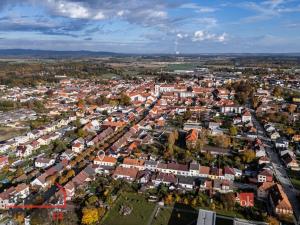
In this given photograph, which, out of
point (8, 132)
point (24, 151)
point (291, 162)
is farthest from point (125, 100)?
point (291, 162)

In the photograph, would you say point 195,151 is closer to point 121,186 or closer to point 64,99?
point 121,186

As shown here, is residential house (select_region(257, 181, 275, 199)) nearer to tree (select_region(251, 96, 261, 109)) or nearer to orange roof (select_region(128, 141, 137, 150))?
orange roof (select_region(128, 141, 137, 150))

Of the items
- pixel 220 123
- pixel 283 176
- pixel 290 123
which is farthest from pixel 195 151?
pixel 290 123

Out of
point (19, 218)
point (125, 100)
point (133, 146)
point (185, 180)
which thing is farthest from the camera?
point (125, 100)

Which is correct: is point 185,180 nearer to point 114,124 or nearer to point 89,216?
point 89,216

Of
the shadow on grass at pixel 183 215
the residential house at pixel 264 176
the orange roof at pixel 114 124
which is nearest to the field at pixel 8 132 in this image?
the orange roof at pixel 114 124

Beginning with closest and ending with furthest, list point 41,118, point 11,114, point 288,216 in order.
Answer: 1. point 288,216
2. point 41,118
3. point 11,114

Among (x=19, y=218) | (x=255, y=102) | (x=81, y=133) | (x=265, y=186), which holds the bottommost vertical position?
(x=19, y=218)
